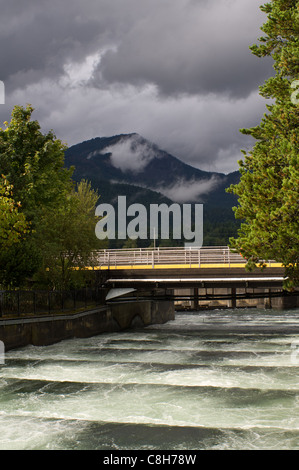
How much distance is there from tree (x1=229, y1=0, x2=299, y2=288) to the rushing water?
5.26 m

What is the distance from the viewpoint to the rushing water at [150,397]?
12.5 meters

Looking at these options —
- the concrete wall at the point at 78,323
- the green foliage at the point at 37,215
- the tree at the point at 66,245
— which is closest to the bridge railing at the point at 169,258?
the tree at the point at 66,245

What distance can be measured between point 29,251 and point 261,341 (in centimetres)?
1791

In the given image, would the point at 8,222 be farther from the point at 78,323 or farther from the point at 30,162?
the point at 78,323

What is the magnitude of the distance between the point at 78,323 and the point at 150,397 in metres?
17.7

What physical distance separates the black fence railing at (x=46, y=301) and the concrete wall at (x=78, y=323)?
818 millimetres

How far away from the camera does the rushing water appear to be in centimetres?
1252

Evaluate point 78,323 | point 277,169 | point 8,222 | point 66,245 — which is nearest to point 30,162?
point 66,245

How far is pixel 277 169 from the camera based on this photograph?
1705 cm

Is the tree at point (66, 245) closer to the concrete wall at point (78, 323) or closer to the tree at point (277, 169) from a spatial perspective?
the concrete wall at point (78, 323)

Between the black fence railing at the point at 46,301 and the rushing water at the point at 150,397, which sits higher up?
the black fence railing at the point at 46,301

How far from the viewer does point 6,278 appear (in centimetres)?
2784

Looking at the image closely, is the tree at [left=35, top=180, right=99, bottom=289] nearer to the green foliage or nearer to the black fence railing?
the green foliage
